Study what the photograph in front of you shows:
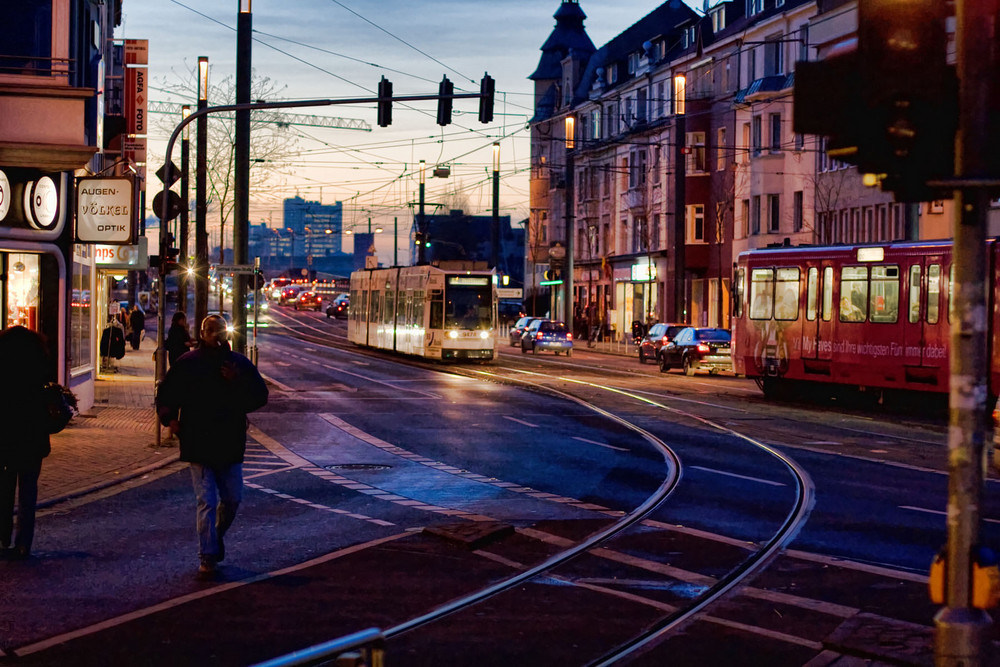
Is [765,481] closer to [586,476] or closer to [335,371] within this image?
[586,476]

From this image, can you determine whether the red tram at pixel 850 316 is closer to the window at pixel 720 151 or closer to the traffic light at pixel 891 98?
the traffic light at pixel 891 98

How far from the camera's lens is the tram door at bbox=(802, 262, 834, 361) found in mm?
28766

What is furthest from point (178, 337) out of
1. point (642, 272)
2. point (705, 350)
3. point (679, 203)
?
point (642, 272)

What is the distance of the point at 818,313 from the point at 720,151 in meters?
33.0

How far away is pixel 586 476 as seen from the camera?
53.3 ft

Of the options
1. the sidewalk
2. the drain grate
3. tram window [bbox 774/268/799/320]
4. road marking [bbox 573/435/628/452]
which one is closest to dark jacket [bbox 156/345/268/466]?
the sidewalk

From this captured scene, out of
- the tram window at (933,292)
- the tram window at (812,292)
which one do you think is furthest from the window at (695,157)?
the tram window at (933,292)

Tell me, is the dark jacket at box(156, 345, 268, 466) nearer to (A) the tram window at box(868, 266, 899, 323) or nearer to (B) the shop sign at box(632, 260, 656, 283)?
(A) the tram window at box(868, 266, 899, 323)

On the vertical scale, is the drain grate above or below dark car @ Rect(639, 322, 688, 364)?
below

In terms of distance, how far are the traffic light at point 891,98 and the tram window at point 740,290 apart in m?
26.6

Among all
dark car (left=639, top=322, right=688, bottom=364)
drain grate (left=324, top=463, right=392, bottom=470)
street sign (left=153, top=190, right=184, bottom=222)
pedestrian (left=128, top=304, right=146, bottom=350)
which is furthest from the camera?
pedestrian (left=128, top=304, right=146, bottom=350)

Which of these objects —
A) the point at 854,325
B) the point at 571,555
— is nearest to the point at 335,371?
the point at 854,325

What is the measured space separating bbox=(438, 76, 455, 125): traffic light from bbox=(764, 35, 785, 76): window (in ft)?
103

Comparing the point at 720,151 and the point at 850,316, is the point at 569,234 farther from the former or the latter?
the point at 850,316
